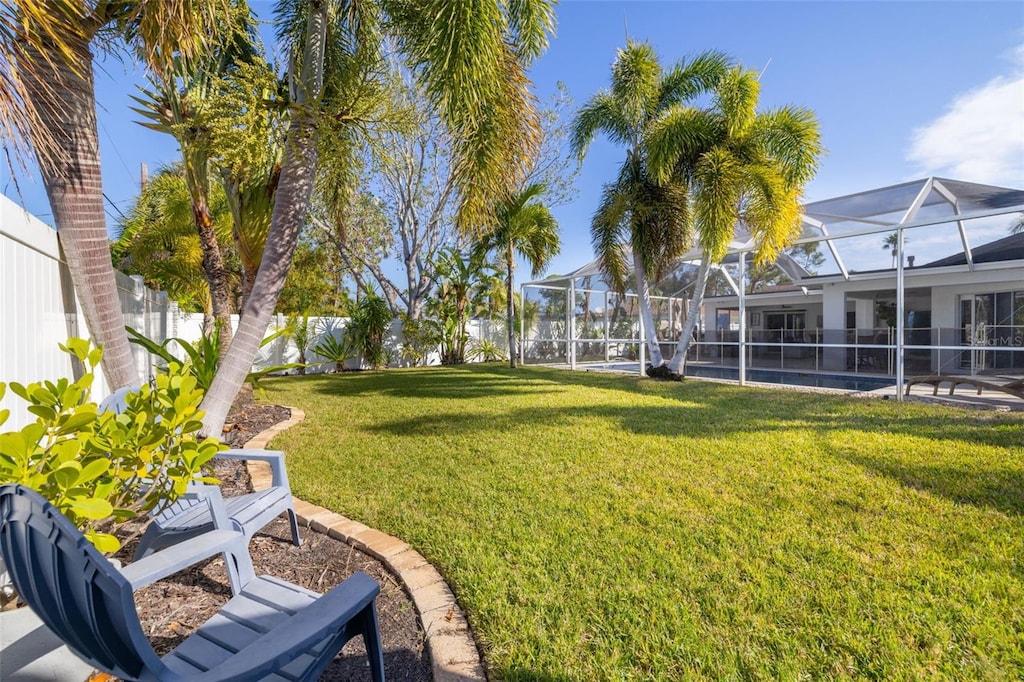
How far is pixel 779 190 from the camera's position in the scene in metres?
8.91

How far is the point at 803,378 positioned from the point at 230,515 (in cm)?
1348

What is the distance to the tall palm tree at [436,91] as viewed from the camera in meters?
4.28

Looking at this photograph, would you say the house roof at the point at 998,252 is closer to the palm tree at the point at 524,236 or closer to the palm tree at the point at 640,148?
the palm tree at the point at 640,148

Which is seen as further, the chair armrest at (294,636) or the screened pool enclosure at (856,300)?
the screened pool enclosure at (856,300)

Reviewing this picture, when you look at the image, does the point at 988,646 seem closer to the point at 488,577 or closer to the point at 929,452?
the point at 488,577

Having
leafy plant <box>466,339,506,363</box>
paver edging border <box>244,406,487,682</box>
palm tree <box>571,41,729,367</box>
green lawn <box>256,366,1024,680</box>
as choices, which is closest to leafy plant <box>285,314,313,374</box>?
leafy plant <box>466,339,506,363</box>

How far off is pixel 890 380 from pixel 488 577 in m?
13.1

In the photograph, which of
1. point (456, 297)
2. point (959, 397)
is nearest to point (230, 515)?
point (959, 397)

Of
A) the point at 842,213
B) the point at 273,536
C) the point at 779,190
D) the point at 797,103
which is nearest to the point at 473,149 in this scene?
the point at 273,536

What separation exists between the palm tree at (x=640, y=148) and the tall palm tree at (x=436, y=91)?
5.54 m

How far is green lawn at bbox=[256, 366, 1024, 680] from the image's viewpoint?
77.7 inches

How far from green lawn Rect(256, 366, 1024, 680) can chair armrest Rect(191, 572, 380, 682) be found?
0.82m

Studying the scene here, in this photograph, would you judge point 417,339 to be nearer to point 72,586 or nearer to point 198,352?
point 198,352

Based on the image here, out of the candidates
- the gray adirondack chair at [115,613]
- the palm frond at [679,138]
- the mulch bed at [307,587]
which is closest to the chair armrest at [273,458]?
the mulch bed at [307,587]
